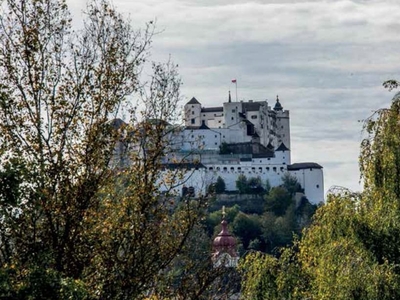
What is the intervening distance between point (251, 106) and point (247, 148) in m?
9.50

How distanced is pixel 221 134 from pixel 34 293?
123 m

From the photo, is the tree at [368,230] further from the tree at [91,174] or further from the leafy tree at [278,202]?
the leafy tree at [278,202]

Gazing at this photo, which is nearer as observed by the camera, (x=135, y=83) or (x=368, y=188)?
(x=135, y=83)

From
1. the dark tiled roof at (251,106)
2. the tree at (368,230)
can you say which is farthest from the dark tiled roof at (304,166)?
the tree at (368,230)

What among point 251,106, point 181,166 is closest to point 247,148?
point 251,106

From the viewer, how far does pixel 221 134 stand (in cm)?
13388

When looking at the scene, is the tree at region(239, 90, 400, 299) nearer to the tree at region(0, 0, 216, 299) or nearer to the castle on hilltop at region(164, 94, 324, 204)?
the tree at region(0, 0, 216, 299)

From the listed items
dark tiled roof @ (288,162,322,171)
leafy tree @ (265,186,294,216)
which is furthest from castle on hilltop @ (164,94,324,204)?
leafy tree @ (265,186,294,216)

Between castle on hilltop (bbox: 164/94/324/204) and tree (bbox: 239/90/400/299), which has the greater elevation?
castle on hilltop (bbox: 164/94/324/204)

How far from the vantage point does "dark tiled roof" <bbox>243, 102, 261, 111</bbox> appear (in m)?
140

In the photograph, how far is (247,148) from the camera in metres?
133

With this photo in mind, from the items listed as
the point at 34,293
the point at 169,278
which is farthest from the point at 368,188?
the point at 34,293

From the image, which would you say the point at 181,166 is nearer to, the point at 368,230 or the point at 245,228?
the point at 368,230

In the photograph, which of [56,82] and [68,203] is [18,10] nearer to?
[56,82]
